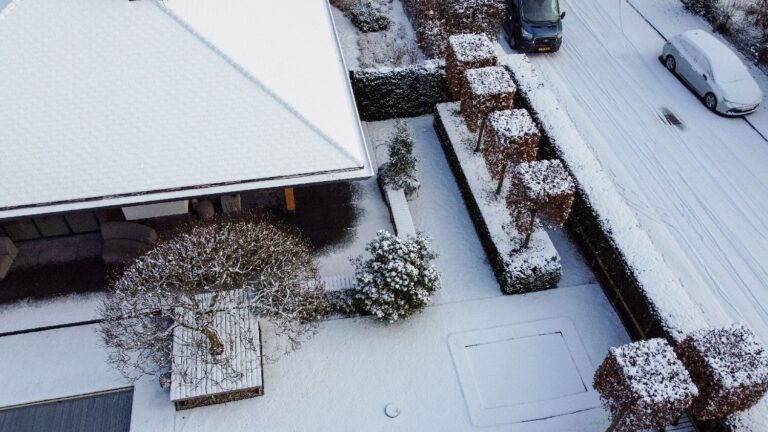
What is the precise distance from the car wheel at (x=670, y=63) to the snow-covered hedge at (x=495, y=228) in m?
11.6

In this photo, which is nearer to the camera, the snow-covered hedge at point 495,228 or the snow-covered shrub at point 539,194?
the snow-covered shrub at point 539,194

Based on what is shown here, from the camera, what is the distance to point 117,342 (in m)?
17.2

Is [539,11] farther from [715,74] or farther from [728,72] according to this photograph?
[728,72]

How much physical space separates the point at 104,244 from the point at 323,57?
9.75m

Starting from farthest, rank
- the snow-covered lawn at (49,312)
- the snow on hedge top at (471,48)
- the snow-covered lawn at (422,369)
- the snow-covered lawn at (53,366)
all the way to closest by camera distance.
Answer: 1. the snow on hedge top at (471,48)
2. the snow-covered lawn at (49,312)
3. the snow-covered lawn at (53,366)
4. the snow-covered lawn at (422,369)

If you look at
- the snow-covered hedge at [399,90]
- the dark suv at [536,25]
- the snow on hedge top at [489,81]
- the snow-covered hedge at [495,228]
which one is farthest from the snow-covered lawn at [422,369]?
the dark suv at [536,25]

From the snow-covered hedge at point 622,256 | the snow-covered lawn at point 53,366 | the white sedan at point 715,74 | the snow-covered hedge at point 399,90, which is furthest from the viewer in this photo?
the white sedan at point 715,74

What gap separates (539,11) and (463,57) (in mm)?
8159

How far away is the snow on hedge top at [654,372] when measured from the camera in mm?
14828

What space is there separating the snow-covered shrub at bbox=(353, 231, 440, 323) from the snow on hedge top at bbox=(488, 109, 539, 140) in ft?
17.0

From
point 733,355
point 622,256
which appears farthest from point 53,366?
point 733,355

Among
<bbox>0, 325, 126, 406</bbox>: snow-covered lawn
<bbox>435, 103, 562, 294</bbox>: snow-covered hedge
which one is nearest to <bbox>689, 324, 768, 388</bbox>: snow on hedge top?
<bbox>435, 103, 562, 294</bbox>: snow-covered hedge

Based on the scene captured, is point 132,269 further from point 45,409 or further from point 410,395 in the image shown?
point 410,395

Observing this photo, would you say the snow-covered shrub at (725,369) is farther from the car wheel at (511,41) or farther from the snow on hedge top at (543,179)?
the car wheel at (511,41)
